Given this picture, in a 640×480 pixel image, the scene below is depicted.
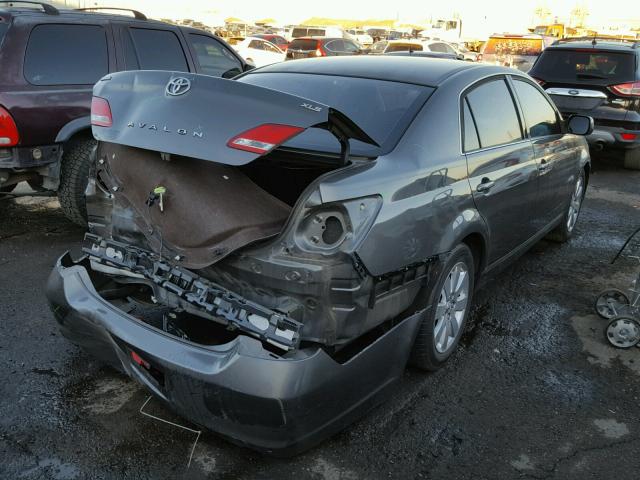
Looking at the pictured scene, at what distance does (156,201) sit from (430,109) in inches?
60.4

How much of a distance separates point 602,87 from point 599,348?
606 centimetres

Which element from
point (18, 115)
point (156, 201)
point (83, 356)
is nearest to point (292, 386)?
point (156, 201)

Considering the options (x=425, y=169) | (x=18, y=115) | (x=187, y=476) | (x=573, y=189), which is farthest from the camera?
(x=573, y=189)

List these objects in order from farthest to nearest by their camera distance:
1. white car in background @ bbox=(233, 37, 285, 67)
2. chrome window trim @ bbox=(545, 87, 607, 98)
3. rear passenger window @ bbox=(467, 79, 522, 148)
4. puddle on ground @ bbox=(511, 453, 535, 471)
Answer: white car in background @ bbox=(233, 37, 285, 67)
chrome window trim @ bbox=(545, 87, 607, 98)
rear passenger window @ bbox=(467, 79, 522, 148)
puddle on ground @ bbox=(511, 453, 535, 471)

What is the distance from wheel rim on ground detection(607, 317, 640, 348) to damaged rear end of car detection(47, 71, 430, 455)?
169cm

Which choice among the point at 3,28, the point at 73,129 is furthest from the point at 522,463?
the point at 3,28

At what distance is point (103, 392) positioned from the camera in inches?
126

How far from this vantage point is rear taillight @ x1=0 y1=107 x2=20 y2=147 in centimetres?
482

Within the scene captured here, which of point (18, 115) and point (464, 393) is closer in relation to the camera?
point (464, 393)

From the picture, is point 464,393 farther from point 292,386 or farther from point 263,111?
point 263,111

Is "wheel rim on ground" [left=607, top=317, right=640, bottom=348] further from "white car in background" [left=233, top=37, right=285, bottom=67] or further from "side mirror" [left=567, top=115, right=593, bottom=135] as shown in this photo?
"white car in background" [left=233, top=37, right=285, bottom=67]

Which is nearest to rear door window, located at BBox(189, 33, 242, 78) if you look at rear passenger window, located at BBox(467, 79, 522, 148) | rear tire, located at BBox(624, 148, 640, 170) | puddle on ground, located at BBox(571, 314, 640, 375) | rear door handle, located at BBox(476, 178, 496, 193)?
rear passenger window, located at BBox(467, 79, 522, 148)

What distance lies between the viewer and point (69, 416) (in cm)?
300

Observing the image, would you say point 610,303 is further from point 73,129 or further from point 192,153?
point 73,129
